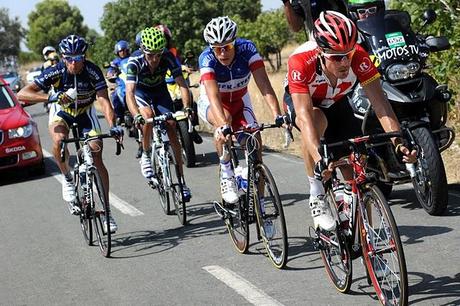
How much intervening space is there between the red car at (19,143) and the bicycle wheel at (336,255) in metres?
8.83

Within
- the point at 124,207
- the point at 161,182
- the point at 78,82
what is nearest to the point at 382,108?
the point at 78,82

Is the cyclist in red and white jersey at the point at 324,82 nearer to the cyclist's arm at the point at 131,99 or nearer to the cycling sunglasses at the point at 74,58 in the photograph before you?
the cycling sunglasses at the point at 74,58

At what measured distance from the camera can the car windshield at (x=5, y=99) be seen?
15.0 metres

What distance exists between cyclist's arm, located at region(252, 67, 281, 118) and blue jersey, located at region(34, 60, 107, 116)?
1.86 meters

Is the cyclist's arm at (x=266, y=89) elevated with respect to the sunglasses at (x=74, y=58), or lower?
lower

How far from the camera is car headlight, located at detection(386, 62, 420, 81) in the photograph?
820 cm

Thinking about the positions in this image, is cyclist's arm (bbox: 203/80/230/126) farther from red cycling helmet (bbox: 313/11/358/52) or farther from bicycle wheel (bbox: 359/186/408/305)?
bicycle wheel (bbox: 359/186/408/305)

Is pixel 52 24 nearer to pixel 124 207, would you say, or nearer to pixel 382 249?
pixel 124 207

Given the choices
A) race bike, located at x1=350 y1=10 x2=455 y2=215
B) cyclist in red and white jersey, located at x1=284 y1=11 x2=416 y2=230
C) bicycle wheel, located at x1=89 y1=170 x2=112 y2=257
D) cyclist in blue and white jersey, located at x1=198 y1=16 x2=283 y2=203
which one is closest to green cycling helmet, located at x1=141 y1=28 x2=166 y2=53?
cyclist in blue and white jersey, located at x1=198 y1=16 x2=283 y2=203

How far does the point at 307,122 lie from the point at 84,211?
359cm

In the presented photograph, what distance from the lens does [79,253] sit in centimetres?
853

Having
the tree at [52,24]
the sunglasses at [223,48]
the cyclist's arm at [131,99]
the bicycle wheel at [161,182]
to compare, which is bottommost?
the bicycle wheel at [161,182]

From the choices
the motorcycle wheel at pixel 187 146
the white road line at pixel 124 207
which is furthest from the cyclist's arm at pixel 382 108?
the motorcycle wheel at pixel 187 146

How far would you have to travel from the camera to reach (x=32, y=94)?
909 centimetres
